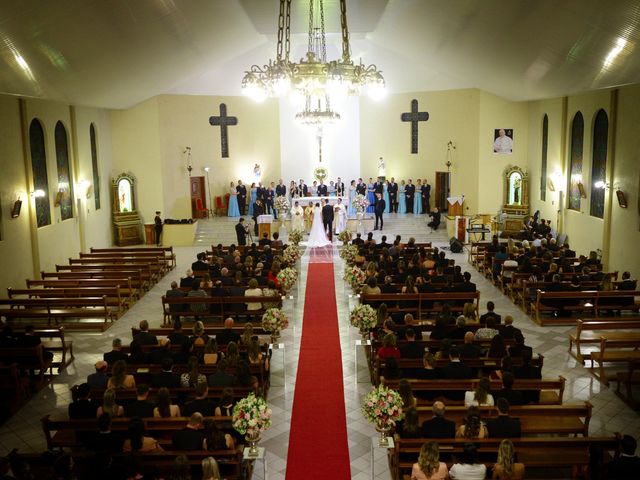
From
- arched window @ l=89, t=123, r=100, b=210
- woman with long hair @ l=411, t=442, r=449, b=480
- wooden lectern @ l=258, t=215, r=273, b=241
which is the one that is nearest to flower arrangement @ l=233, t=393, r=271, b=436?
woman with long hair @ l=411, t=442, r=449, b=480

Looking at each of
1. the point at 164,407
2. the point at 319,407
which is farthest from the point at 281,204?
the point at 164,407

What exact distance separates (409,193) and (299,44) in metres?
8.38

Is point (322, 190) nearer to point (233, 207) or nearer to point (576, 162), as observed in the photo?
point (233, 207)

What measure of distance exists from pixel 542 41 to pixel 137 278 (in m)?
12.2

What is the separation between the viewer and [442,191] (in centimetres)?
2900

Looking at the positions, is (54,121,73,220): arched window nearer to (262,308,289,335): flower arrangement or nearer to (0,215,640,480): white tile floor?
(0,215,640,480): white tile floor

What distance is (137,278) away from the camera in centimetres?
1769

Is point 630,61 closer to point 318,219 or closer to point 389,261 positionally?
point 389,261

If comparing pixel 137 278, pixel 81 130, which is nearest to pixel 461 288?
pixel 137 278

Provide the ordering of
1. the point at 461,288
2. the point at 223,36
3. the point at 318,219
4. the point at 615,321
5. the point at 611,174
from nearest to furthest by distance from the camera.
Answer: the point at 615,321 → the point at 461,288 → the point at 611,174 → the point at 223,36 → the point at 318,219

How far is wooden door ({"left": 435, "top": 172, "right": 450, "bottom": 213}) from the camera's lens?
1131 inches

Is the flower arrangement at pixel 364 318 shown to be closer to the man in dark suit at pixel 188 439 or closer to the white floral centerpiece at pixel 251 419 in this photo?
the white floral centerpiece at pixel 251 419

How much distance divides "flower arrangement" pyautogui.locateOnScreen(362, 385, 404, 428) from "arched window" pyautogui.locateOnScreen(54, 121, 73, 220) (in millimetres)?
15992

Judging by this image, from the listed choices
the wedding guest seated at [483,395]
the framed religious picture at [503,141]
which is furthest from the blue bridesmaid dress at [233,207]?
the wedding guest seated at [483,395]
